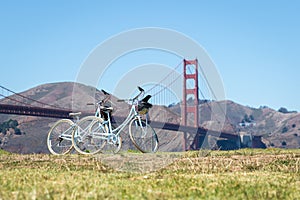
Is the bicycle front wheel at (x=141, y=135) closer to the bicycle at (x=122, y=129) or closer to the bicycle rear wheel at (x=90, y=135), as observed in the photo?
the bicycle at (x=122, y=129)

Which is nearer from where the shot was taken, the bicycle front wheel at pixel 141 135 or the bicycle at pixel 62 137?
the bicycle front wheel at pixel 141 135

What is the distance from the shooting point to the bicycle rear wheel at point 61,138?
34.9 feet

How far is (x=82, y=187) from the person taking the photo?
3.94 meters

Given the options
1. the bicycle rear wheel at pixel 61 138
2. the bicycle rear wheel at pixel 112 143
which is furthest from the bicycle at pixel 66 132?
the bicycle rear wheel at pixel 112 143

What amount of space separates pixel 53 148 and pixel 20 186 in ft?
23.7

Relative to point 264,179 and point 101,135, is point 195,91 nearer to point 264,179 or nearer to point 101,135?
point 101,135

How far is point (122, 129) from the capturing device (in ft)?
32.4

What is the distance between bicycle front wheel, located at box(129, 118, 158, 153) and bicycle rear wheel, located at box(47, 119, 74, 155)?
1.39 metres

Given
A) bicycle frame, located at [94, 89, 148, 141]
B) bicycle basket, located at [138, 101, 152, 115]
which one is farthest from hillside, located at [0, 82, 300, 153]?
bicycle basket, located at [138, 101, 152, 115]

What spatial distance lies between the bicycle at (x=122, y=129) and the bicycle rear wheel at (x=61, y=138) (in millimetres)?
456

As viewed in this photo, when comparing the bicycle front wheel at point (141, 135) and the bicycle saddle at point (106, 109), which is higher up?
the bicycle saddle at point (106, 109)

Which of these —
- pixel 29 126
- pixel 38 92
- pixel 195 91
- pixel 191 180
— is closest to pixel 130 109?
pixel 191 180

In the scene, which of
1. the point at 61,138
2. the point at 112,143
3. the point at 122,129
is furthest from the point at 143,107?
the point at 61,138

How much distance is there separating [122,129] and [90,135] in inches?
27.2
